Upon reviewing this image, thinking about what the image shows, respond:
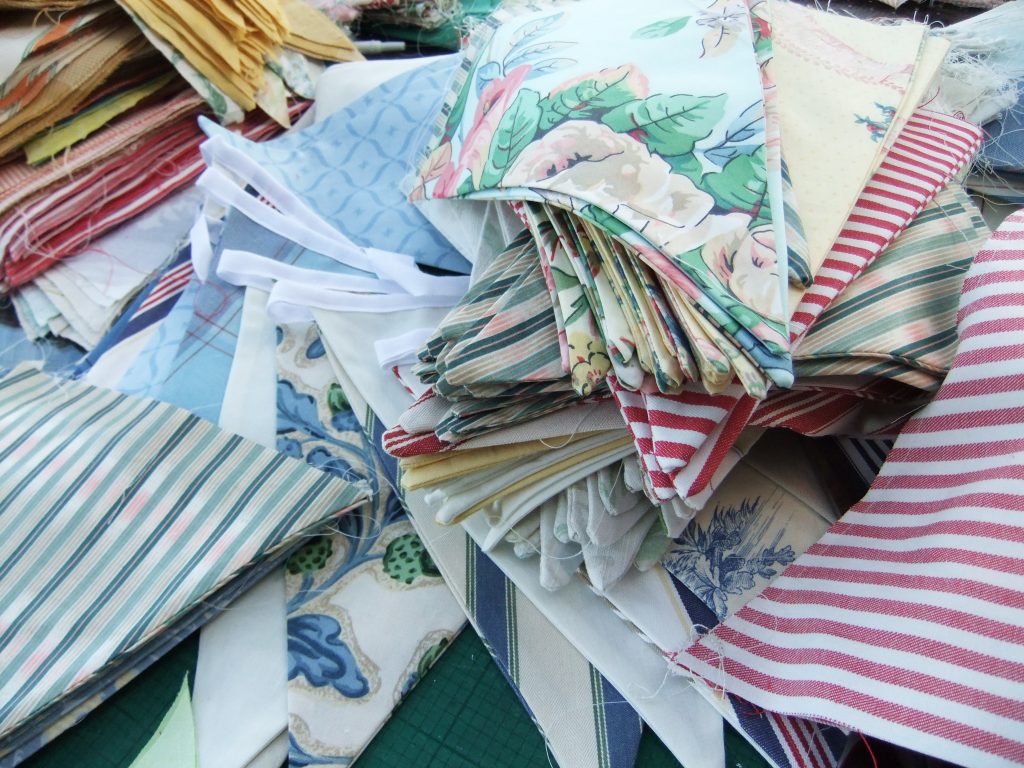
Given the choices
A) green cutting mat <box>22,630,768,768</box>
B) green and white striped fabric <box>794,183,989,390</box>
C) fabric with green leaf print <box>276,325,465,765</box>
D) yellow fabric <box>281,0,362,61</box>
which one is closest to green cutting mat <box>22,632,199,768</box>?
green cutting mat <box>22,630,768,768</box>

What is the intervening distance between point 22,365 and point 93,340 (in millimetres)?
156

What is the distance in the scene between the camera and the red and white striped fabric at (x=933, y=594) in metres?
0.47

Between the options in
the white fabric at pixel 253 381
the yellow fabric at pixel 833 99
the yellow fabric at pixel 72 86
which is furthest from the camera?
the yellow fabric at pixel 72 86

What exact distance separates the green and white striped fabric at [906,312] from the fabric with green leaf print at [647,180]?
0.31ft

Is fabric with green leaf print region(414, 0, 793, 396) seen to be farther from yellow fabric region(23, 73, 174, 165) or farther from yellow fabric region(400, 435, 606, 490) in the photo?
yellow fabric region(23, 73, 174, 165)

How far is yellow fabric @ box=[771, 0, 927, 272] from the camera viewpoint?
0.57 metres

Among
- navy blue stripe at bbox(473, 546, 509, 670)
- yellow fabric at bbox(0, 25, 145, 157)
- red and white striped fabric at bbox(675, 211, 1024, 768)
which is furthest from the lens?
yellow fabric at bbox(0, 25, 145, 157)

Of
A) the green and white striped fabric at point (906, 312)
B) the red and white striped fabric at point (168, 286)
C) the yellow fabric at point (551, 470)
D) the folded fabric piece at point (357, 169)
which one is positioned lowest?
the red and white striped fabric at point (168, 286)

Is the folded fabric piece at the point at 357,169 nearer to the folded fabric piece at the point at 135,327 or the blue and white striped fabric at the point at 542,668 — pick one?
the folded fabric piece at the point at 135,327

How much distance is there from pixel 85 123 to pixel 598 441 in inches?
35.9

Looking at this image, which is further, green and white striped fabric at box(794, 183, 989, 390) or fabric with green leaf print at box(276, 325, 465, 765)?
fabric with green leaf print at box(276, 325, 465, 765)

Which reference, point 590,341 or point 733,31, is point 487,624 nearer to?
point 590,341

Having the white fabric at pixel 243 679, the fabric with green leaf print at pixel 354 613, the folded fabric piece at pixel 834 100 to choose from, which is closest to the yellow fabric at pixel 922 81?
the folded fabric piece at pixel 834 100

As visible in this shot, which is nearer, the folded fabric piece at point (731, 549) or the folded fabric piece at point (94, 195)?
the folded fabric piece at point (731, 549)
